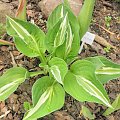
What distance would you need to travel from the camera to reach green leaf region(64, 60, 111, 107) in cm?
134

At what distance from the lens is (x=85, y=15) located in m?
1.51

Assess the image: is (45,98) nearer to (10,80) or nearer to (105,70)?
(10,80)

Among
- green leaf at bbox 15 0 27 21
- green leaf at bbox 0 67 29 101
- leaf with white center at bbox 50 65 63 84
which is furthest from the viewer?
green leaf at bbox 15 0 27 21

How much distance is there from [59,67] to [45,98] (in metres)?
0.15

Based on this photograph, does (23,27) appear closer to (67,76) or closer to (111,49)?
(67,76)

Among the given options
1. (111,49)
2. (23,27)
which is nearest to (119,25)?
(111,49)

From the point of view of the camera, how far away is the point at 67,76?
1.46 metres

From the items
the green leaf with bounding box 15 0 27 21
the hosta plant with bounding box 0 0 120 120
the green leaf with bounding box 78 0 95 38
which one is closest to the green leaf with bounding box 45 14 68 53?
the hosta plant with bounding box 0 0 120 120

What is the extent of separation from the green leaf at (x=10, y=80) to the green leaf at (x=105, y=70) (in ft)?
1.05

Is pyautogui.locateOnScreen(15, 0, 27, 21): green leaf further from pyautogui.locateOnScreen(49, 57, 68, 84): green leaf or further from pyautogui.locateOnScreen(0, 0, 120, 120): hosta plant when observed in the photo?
pyautogui.locateOnScreen(49, 57, 68, 84): green leaf

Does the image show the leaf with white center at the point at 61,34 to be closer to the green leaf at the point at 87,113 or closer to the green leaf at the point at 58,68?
the green leaf at the point at 58,68

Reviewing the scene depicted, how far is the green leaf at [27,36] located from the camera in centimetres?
149

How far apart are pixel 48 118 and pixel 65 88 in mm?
258

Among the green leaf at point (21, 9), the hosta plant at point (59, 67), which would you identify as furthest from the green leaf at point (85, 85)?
the green leaf at point (21, 9)
